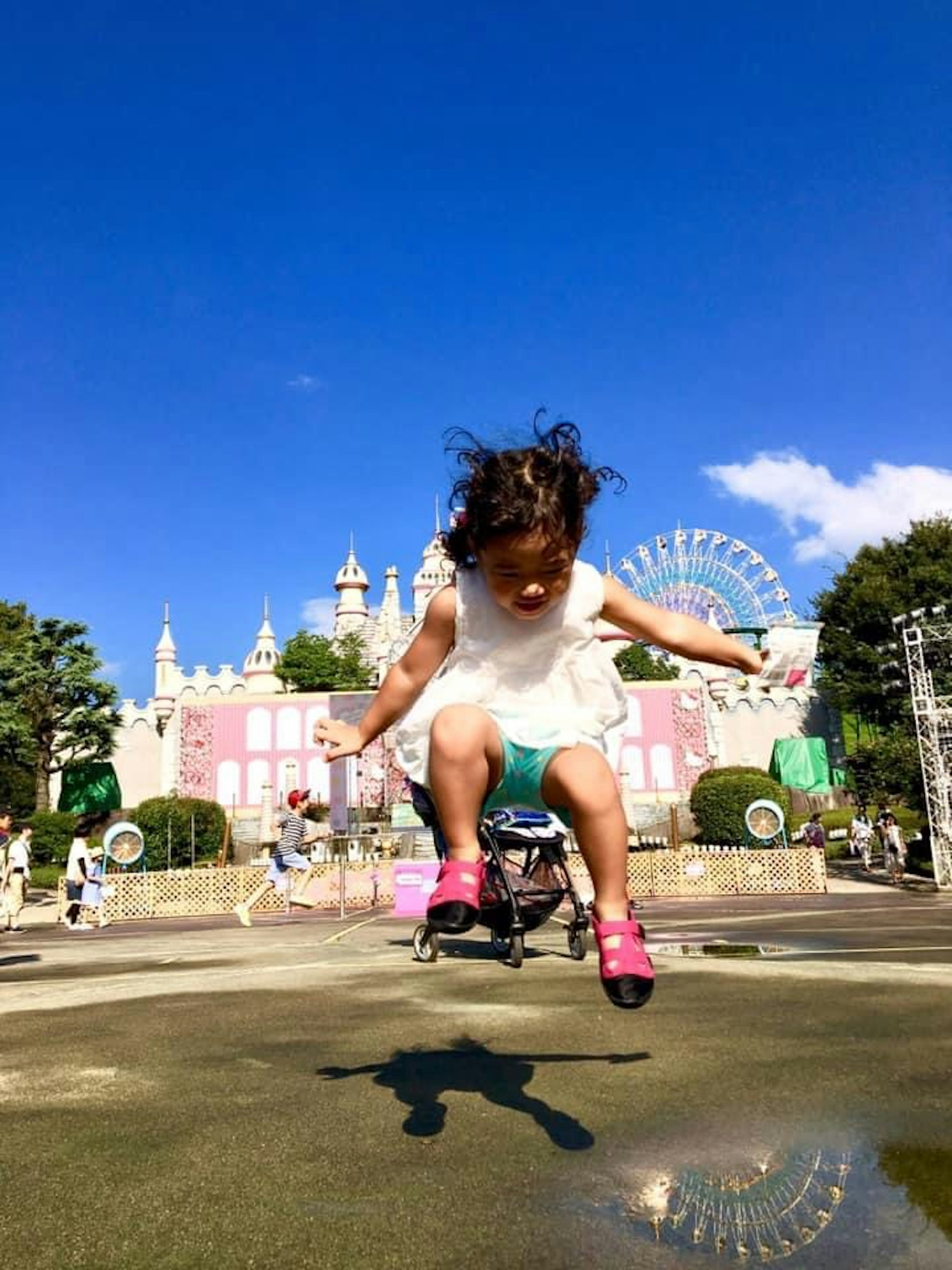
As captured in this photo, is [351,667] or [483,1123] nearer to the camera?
[483,1123]

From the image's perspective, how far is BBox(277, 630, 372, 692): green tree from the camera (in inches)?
2598

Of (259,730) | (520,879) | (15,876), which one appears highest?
(259,730)

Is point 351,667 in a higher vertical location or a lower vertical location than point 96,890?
higher

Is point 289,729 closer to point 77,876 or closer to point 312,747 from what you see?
point 312,747

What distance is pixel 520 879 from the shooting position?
14.7 ft

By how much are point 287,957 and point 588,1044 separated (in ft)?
19.0

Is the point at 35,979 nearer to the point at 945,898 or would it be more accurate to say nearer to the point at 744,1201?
the point at 744,1201

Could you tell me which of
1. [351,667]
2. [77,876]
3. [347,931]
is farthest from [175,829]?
[351,667]

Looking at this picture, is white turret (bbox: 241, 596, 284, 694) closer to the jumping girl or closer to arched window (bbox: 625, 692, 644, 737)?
arched window (bbox: 625, 692, 644, 737)

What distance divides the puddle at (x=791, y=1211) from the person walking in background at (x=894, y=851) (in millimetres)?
21034

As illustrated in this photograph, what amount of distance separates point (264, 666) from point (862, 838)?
62330 mm

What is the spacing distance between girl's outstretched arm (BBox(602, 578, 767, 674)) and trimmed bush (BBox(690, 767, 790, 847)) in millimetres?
29680

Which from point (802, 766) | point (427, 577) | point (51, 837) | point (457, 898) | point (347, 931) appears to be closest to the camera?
point (457, 898)

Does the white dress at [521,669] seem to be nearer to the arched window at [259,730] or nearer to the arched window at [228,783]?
the arched window at [259,730]
